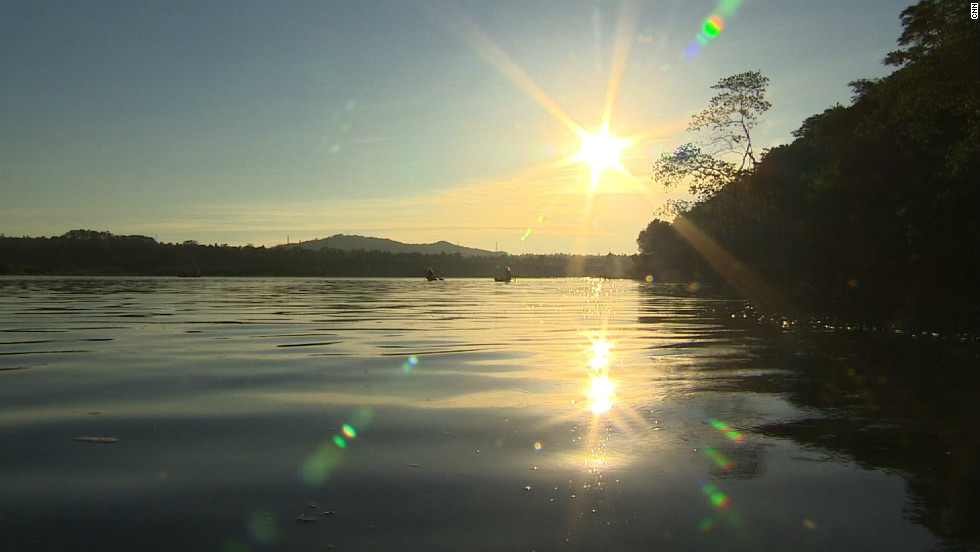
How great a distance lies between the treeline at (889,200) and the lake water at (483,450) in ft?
34.0

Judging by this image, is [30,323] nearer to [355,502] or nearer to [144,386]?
[144,386]

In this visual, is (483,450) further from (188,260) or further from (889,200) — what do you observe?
(188,260)

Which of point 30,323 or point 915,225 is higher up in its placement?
point 915,225

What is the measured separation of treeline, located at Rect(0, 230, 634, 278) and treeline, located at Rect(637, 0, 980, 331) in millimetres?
78928

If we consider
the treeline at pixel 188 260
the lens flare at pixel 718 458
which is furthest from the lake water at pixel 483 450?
the treeline at pixel 188 260

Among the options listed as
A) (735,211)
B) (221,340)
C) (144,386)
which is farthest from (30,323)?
(735,211)

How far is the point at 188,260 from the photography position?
134 meters

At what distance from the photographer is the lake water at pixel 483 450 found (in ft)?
14.7

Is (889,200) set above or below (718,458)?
above

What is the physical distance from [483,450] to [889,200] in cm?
3154

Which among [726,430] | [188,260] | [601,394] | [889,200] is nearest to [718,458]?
[726,430]

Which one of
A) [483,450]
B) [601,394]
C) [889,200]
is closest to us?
[483,450]

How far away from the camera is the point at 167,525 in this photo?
447 cm

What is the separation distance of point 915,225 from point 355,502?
99.1ft
